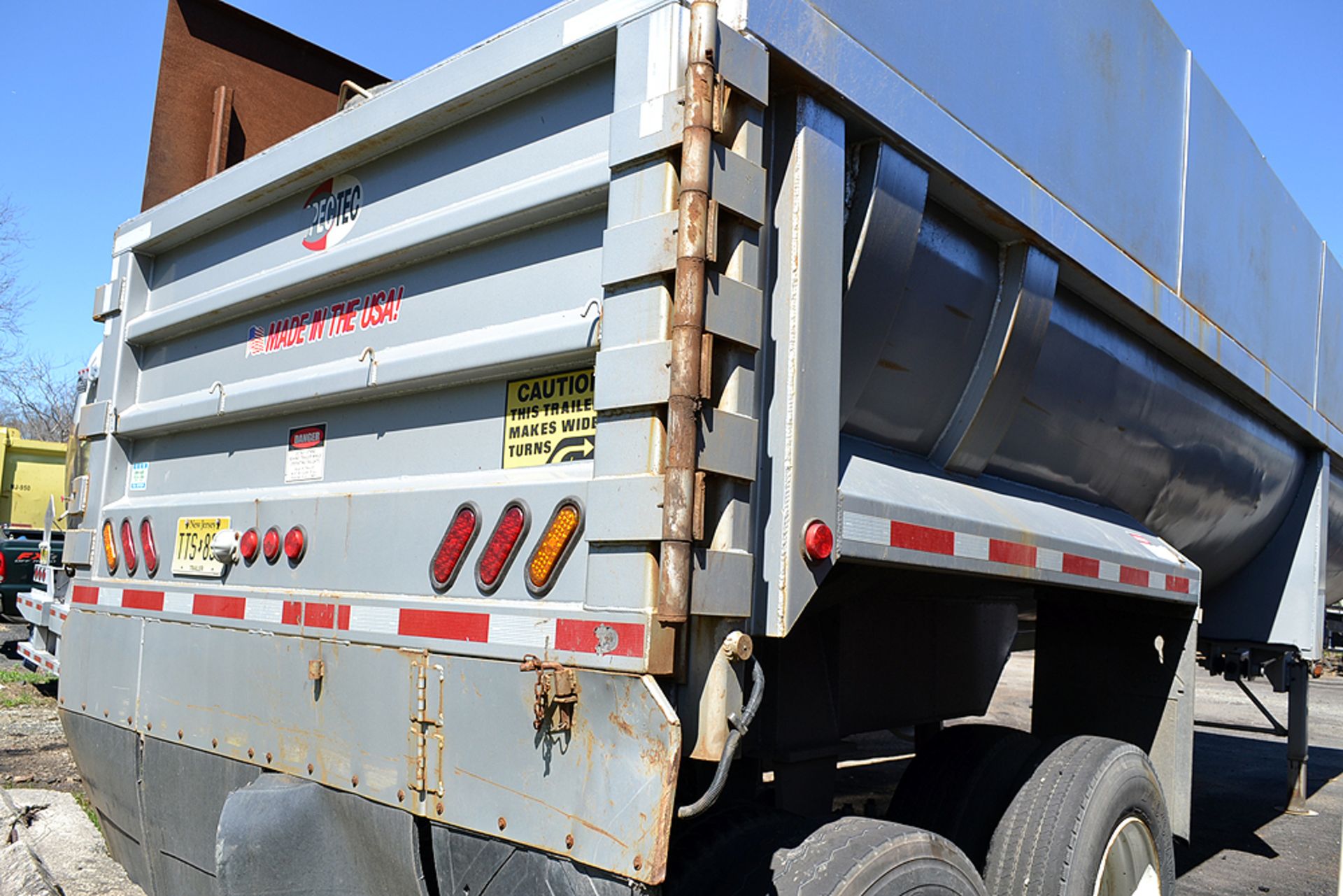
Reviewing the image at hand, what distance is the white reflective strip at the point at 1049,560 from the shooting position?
3.03 meters

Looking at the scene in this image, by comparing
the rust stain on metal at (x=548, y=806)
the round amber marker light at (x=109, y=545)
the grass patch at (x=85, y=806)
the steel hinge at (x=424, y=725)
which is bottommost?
the grass patch at (x=85, y=806)

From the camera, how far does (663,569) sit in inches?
75.7

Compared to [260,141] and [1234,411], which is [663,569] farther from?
[1234,411]

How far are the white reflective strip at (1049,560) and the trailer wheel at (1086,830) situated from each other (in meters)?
0.65

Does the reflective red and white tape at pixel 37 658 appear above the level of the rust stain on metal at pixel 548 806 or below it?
below

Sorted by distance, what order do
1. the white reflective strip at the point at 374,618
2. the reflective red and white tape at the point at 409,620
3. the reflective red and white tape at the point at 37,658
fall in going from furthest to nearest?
the reflective red and white tape at the point at 37,658, the white reflective strip at the point at 374,618, the reflective red and white tape at the point at 409,620

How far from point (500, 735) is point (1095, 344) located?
2311 mm

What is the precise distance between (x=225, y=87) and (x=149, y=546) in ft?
5.66

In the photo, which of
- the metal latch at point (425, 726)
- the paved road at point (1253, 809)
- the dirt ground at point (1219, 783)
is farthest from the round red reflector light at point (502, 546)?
the paved road at point (1253, 809)

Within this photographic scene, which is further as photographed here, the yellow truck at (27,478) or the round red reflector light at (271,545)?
the yellow truck at (27,478)

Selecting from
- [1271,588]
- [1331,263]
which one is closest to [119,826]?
[1271,588]

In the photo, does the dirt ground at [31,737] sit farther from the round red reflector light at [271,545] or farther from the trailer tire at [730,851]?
the trailer tire at [730,851]

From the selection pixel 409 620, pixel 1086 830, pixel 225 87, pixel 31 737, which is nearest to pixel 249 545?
pixel 409 620

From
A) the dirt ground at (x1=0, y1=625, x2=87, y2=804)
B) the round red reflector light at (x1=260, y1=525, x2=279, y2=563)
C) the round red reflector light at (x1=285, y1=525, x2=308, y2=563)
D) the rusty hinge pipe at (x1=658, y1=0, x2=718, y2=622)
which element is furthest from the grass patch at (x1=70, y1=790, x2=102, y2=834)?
the rusty hinge pipe at (x1=658, y1=0, x2=718, y2=622)
